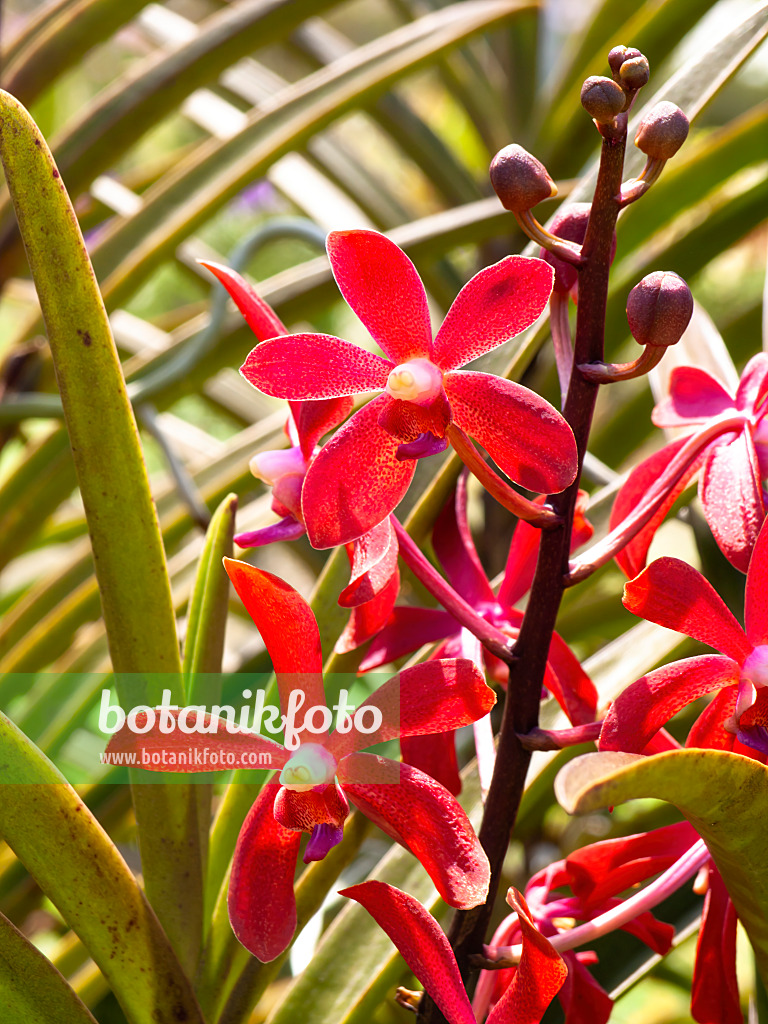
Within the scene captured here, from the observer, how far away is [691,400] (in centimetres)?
42

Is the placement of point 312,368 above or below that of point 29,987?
above

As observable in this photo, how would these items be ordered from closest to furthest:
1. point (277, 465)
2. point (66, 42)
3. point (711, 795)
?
point (711, 795)
point (277, 465)
point (66, 42)

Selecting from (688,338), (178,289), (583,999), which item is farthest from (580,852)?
(178,289)

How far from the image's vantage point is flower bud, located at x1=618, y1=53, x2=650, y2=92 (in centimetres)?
29

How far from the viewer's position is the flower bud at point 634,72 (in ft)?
0.94

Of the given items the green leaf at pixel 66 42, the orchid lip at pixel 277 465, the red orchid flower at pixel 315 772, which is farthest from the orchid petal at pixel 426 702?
the green leaf at pixel 66 42

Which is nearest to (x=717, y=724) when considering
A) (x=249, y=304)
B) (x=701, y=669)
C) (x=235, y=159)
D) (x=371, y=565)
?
(x=701, y=669)

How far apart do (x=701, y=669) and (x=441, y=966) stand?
131mm

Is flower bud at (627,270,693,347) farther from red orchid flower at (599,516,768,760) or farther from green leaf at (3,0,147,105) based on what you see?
green leaf at (3,0,147,105)

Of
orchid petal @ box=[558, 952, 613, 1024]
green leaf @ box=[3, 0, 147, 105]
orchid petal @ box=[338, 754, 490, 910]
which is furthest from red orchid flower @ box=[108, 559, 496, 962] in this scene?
green leaf @ box=[3, 0, 147, 105]

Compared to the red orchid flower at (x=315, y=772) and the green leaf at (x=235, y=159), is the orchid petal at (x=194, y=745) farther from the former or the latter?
the green leaf at (x=235, y=159)

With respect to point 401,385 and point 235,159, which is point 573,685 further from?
point 235,159

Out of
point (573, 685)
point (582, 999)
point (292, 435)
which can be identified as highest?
point (292, 435)

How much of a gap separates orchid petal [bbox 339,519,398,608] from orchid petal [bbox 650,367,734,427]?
15cm
